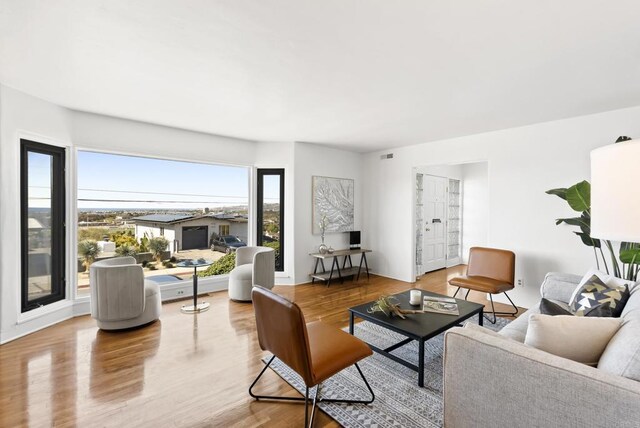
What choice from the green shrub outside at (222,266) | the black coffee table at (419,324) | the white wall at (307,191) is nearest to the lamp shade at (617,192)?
the black coffee table at (419,324)

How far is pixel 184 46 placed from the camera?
2.17 metres

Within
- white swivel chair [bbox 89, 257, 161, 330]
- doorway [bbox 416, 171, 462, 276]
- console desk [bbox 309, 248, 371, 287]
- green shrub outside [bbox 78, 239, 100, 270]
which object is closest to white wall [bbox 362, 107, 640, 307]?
doorway [bbox 416, 171, 462, 276]

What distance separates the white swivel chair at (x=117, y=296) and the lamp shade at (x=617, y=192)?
3787 millimetres

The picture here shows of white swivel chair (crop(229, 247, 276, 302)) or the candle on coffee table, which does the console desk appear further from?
the candle on coffee table

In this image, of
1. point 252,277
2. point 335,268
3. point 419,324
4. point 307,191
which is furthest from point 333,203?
point 419,324

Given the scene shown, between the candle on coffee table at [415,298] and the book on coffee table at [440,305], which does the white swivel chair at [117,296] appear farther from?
the book on coffee table at [440,305]

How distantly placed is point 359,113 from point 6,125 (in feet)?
12.2

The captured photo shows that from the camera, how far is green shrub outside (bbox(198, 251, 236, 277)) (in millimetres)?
4945

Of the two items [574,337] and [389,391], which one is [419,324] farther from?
[574,337]

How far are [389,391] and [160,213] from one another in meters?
4.02

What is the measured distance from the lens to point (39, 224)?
3.49 metres

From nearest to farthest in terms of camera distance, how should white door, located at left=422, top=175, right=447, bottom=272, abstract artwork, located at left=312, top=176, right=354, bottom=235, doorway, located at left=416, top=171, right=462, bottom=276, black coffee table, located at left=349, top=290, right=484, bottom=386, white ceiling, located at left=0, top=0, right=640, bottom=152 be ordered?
1. white ceiling, located at left=0, top=0, right=640, bottom=152
2. black coffee table, located at left=349, top=290, right=484, bottom=386
3. abstract artwork, located at left=312, top=176, right=354, bottom=235
4. doorway, located at left=416, top=171, right=462, bottom=276
5. white door, located at left=422, top=175, right=447, bottom=272

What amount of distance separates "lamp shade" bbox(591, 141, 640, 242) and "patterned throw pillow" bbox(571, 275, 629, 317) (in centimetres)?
Answer: 156

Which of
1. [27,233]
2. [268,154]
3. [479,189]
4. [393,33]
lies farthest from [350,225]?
[27,233]
